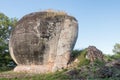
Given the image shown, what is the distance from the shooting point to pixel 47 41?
18.5 m

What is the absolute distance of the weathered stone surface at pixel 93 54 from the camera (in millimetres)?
18172

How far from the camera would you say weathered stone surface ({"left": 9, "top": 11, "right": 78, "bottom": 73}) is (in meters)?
18.4

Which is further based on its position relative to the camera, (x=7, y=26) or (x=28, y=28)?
(x=7, y=26)

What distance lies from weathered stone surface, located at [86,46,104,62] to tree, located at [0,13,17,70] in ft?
42.8

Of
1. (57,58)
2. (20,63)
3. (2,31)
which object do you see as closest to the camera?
(57,58)

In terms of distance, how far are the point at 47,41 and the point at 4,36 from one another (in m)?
14.4

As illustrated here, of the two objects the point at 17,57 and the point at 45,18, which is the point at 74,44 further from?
the point at 17,57

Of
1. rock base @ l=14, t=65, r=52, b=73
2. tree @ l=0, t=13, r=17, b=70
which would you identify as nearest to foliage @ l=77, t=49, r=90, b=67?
rock base @ l=14, t=65, r=52, b=73

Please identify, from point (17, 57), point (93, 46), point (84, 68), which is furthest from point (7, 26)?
point (84, 68)

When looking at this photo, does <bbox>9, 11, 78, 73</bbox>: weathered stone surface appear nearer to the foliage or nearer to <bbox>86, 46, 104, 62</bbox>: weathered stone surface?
the foliage

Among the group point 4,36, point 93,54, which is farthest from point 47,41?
point 4,36

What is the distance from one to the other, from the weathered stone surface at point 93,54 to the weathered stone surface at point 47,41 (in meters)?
1.15

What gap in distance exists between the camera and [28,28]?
18.8 m

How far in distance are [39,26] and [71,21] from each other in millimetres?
2089
